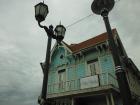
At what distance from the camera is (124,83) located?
2.89 metres

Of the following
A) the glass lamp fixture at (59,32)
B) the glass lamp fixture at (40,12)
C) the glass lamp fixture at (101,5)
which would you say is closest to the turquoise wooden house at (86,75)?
the glass lamp fixture at (59,32)

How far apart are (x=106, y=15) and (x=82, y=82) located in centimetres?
961

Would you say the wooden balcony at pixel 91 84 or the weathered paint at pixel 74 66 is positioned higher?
the weathered paint at pixel 74 66

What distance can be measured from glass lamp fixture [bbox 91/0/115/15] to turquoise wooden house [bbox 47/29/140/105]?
8034 mm

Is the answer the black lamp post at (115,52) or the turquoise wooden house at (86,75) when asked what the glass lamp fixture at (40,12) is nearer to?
the black lamp post at (115,52)

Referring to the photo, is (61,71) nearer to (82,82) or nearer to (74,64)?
(74,64)

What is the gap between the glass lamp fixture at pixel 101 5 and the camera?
12.3 ft

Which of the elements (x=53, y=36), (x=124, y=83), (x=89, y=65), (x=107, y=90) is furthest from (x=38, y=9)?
(x=89, y=65)

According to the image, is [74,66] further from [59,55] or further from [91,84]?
[91,84]

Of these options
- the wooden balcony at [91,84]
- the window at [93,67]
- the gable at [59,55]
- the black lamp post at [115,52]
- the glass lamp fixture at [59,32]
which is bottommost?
the black lamp post at [115,52]

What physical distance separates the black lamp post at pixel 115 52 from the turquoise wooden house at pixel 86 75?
8049 mm

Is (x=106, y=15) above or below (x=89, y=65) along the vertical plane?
below

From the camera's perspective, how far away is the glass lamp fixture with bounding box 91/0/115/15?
3752 mm

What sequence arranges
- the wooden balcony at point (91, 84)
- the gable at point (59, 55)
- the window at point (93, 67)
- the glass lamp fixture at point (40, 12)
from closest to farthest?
1. the glass lamp fixture at point (40, 12)
2. the wooden balcony at point (91, 84)
3. the window at point (93, 67)
4. the gable at point (59, 55)
